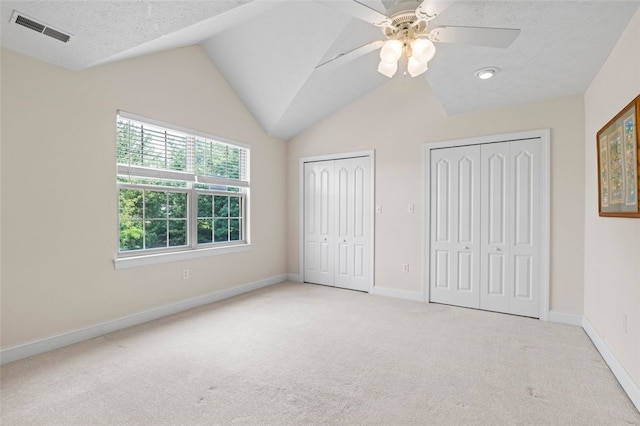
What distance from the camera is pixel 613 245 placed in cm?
253

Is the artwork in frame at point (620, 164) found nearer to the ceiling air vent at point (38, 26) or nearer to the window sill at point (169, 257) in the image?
the ceiling air vent at point (38, 26)

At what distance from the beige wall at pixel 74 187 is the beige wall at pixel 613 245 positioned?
4.16 m

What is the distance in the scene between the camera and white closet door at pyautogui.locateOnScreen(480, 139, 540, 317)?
379cm

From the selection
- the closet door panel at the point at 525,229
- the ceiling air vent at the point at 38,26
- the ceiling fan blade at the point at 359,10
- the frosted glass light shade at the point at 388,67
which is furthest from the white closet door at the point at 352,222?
the ceiling air vent at the point at 38,26

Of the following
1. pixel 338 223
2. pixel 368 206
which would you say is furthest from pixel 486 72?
pixel 338 223

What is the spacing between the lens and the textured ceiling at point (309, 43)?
2281mm

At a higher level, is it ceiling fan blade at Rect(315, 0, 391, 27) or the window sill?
ceiling fan blade at Rect(315, 0, 391, 27)

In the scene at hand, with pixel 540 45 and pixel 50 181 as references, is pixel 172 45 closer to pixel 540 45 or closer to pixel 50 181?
pixel 50 181

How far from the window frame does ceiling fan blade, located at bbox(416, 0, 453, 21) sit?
9.86 feet

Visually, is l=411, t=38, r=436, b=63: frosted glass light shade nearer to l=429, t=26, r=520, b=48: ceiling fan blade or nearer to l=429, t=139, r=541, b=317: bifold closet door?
l=429, t=26, r=520, b=48: ceiling fan blade

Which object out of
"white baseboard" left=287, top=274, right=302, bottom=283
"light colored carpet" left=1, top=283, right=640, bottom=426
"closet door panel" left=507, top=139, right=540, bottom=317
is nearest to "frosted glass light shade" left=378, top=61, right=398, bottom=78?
"light colored carpet" left=1, top=283, right=640, bottom=426

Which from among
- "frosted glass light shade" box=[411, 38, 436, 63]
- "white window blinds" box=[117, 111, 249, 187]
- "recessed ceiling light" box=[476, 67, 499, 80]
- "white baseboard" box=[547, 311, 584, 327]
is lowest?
"white baseboard" box=[547, 311, 584, 327]

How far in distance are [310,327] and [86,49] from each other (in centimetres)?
323

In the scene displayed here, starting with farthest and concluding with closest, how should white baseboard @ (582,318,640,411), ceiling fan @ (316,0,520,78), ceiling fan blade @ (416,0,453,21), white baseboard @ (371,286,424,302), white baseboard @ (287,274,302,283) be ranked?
white baseboard @ (287,274,302,283) < white baseboard @ (371,286,424,302) < white baseboard @ (582,318,640,411) < ceiling fan @ (316,0,520,78) < ceiling fan blade @ (416,0,453,21)
